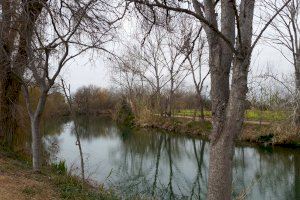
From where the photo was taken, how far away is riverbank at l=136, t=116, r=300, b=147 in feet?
67.7

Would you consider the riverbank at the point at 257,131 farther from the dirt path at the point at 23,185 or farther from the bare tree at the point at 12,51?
the dirt path at the point at 23,185

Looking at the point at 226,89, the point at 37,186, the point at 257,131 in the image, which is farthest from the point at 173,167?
the point at 226,89

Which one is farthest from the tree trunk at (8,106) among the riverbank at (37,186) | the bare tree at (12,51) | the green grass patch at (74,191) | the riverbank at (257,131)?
the riverbank at (257,131)

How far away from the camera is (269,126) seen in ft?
73.8

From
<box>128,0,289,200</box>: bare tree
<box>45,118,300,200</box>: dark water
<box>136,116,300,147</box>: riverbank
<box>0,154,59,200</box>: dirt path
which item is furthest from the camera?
<box>136,116,300,147</box>: riverbank

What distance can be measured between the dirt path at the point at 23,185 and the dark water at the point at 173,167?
64.0 inches

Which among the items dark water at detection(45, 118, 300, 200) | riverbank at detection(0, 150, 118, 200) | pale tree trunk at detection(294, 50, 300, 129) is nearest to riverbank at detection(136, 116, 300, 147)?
pale tree trunk at detection(294, 50, 300, 129)

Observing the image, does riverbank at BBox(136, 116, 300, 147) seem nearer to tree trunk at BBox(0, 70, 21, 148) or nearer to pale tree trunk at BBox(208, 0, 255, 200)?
tree trunk at BBox(0, 70, 21, 148)

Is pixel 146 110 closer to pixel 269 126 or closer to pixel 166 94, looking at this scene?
pixel 166 94

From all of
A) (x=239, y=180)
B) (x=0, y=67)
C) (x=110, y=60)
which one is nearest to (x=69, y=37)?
(x=110, y=60)

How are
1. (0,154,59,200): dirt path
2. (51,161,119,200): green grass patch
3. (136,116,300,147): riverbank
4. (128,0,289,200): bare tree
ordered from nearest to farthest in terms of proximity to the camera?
1. (128,0,289,200): bare tree
2. (0,154,59,200): dirt path
3. (51,161,119,200): green grass patch
4. (136,116,300,147): riverbank

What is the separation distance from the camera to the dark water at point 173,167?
11630mm

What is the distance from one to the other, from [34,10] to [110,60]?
2.07 m

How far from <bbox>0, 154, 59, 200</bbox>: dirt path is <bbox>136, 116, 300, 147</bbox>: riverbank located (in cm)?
1590
